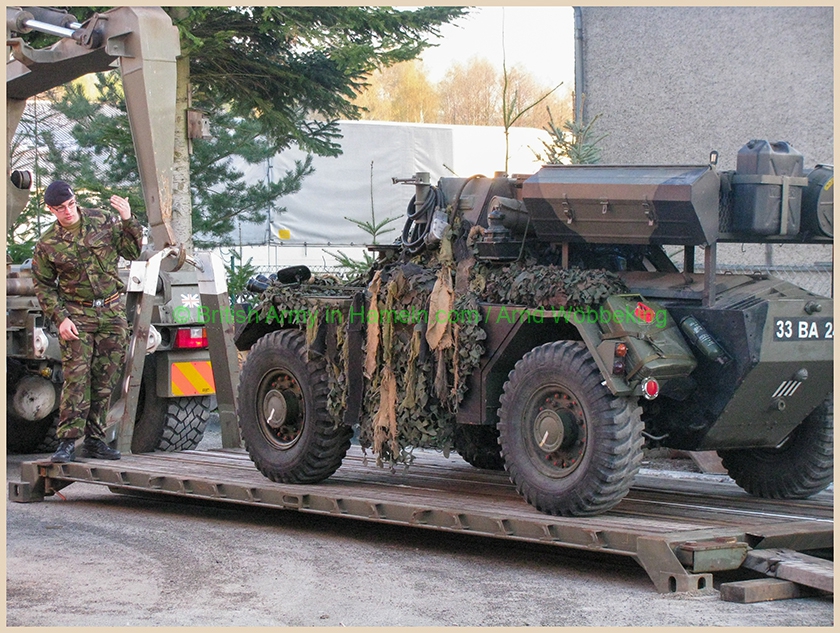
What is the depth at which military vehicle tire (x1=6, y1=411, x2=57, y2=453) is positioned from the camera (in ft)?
36.2

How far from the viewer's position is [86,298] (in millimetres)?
8641

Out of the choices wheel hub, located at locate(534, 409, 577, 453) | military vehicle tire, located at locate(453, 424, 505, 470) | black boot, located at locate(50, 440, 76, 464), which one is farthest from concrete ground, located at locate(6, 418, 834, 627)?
military vehicle tire, located at locate(453, 424, 505, 470)

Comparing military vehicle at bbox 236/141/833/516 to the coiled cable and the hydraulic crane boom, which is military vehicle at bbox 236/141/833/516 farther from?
the hydraulic crane boom

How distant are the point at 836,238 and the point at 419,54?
25.6 ft

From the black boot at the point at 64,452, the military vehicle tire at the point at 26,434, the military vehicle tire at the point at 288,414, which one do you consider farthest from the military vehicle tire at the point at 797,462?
the military vehicle tire at the point at 26,434

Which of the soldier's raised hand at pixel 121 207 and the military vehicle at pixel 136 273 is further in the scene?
the military vehicle at pixel 136 273

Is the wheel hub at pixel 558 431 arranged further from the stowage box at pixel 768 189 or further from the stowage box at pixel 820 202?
the stowage box at pixel 820 202

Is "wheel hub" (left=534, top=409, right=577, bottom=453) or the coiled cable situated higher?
the coiled cable

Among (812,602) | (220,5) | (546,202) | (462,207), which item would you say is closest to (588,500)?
(812,602)

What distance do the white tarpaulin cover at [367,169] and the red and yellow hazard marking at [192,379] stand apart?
11819mm

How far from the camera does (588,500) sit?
6.61 metres

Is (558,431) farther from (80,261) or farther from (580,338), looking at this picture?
(80,261)

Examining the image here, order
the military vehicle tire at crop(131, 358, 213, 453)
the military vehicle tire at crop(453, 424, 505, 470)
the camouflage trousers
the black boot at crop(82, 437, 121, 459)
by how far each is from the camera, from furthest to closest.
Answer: the military vehicle tire at crop(131, 358, 213, 453) → the black boot at crop(82, 437, 121, 459) → the military vehicle tire at crop(453, 424, 505, 470) → the camouflage trousers

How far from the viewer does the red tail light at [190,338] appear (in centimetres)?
983
